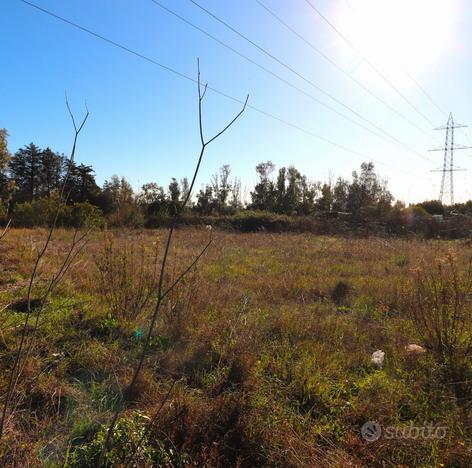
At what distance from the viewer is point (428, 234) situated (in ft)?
71.2

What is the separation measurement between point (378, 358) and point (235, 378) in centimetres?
140

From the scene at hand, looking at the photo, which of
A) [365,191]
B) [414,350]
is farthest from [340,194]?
[414,350]

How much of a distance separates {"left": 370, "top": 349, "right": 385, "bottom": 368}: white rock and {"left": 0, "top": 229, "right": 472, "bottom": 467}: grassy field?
0.17 ft

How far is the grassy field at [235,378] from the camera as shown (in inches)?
78.6

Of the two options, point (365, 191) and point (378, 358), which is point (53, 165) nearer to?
point (378, 358)

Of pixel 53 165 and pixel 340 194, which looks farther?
pixel 340 194

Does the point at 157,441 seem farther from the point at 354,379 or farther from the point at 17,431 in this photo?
the point at 354,379

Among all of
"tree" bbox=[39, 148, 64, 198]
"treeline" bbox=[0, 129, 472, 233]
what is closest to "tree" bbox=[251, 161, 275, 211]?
"treeline" bbox=[0, 129, 472, 233]

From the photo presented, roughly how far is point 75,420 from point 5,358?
3.44ft

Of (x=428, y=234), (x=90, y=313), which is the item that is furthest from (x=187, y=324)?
(x=428, y=234)

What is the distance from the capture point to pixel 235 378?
2.74 m

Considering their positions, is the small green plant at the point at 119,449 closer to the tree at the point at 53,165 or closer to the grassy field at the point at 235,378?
the grassy field at the point at 235,378

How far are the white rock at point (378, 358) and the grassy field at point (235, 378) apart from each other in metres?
0.05

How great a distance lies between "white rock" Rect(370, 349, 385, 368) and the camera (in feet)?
10.3
